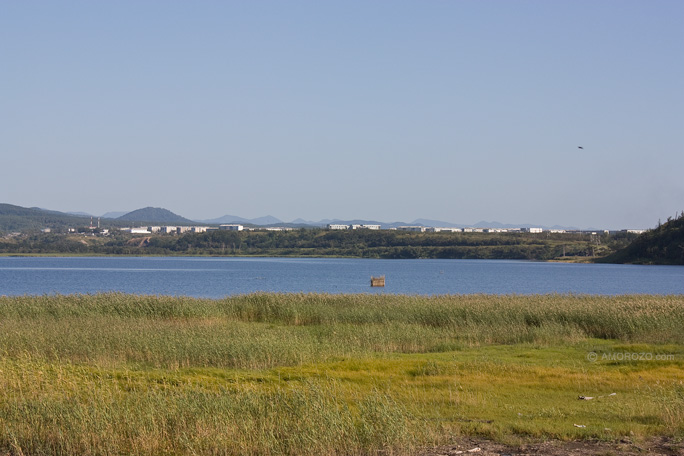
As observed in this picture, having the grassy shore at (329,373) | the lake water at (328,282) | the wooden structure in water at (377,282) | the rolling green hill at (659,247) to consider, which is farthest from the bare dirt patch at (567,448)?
the rolling green hill at (659,247)

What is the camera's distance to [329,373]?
61.2 ft

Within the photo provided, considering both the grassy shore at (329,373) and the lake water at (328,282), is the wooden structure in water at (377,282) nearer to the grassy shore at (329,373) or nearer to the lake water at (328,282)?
the lake water at (328,282)

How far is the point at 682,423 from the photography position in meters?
13.0

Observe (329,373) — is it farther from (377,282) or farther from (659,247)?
(659,247)

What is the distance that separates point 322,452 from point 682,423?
6.85 meters

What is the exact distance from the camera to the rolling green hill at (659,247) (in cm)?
14188

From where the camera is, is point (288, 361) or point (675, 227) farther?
point (675, 227)

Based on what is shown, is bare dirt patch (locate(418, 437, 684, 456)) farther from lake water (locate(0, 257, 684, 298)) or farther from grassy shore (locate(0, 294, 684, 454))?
lake water (locate(0, 257, 684, 298))

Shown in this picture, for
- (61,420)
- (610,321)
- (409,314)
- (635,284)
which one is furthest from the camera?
(635,284)

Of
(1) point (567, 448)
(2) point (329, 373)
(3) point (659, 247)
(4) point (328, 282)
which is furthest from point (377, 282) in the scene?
(3) point (659, 247)

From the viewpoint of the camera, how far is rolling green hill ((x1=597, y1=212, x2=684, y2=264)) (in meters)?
142

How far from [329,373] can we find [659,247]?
14378 cm

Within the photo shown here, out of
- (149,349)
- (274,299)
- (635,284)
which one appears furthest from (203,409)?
(635,284)

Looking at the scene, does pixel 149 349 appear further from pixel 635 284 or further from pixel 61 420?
pixel 635 284
